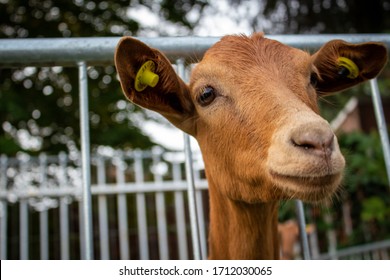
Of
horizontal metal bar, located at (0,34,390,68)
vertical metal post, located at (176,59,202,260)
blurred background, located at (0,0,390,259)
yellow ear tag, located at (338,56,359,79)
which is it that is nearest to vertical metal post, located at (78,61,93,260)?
horizontal metal bar, located at (0,34,390,68)

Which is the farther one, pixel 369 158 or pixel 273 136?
pixel 369 158

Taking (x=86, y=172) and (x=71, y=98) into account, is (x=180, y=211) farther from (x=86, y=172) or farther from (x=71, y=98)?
(x=86, y=172)

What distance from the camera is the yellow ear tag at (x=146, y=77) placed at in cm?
232

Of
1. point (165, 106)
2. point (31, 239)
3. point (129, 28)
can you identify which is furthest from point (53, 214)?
point (165, 106)

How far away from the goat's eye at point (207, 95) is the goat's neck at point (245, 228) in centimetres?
50

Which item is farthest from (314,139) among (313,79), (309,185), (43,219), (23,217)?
(43,219)

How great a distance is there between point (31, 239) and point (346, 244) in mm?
7509

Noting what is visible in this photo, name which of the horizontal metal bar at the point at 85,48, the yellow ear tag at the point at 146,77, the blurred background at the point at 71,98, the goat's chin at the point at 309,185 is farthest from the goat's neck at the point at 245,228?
the blurred background at the point at 71,98

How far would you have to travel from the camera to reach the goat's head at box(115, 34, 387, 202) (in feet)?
6.00

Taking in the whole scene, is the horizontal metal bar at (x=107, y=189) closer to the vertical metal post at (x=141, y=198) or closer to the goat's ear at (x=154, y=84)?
the vertical metal post at (x=141, y=198)

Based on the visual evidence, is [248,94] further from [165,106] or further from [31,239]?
[31,239]

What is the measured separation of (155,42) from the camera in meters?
2.40

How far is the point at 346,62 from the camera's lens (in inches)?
105

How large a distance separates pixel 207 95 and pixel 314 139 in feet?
2.98
